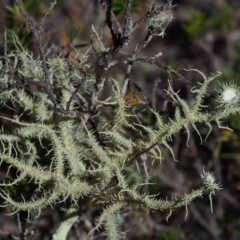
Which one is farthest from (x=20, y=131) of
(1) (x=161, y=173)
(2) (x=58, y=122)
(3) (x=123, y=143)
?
(1) (x=161, y=173)

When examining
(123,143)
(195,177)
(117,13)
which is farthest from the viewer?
(195,177)

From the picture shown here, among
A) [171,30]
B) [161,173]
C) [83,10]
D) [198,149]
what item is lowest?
[161,173]

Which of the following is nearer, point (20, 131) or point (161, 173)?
point (20, 131)

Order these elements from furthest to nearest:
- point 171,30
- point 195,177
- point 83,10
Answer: point 171,30 < point 83,10 < point 195,177

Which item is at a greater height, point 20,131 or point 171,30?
point 171,30

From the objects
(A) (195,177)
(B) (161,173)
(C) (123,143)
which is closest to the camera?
(C) (123,143)

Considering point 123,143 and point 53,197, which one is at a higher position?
point 123,143

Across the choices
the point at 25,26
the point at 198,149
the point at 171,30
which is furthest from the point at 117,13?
the point at 171,30

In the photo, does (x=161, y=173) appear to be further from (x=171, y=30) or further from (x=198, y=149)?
(x=171, y=30)

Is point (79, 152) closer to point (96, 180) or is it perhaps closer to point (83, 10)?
point (96, 180)
